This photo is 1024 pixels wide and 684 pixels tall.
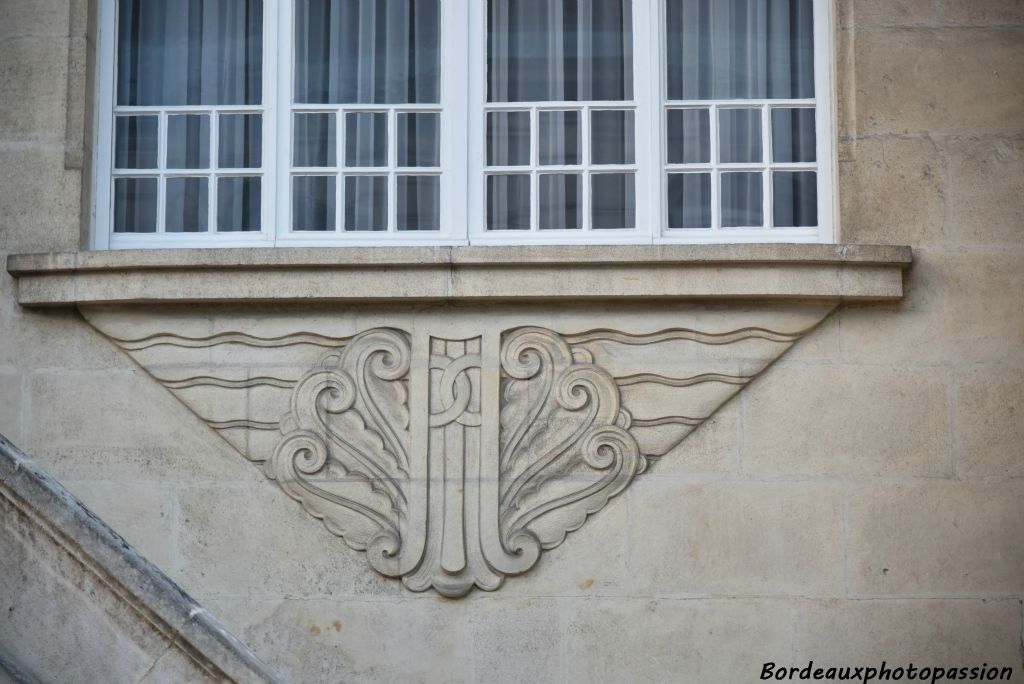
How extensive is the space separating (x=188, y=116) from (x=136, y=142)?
11.1 inches

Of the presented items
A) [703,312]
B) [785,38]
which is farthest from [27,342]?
[785,38]

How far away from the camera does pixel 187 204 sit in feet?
23.6

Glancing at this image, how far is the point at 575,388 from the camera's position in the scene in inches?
263

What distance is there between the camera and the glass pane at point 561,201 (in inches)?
279

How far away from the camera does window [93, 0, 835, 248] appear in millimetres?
7059

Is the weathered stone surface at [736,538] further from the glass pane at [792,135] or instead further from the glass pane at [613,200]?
the glass pane at [792,135]

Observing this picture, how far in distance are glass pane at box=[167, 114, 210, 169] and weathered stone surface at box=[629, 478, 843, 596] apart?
8.74 feet

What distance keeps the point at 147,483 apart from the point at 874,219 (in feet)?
11.5

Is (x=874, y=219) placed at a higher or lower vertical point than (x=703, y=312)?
higher

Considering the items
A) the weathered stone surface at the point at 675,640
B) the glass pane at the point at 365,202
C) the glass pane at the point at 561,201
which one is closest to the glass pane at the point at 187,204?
the glass pane at the point at 365,202

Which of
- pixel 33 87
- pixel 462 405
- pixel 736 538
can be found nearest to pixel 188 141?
pixel 33 87

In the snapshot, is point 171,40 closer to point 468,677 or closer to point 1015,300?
point 468,677

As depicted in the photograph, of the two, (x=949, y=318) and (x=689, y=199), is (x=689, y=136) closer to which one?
(x=689, y=199)

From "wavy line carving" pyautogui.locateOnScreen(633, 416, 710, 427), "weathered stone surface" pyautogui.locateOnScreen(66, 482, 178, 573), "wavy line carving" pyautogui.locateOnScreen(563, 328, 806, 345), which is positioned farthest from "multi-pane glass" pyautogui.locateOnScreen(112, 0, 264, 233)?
"wavy line carving" pyautogui.locateOnScreen(633, 416, 710, 427)
